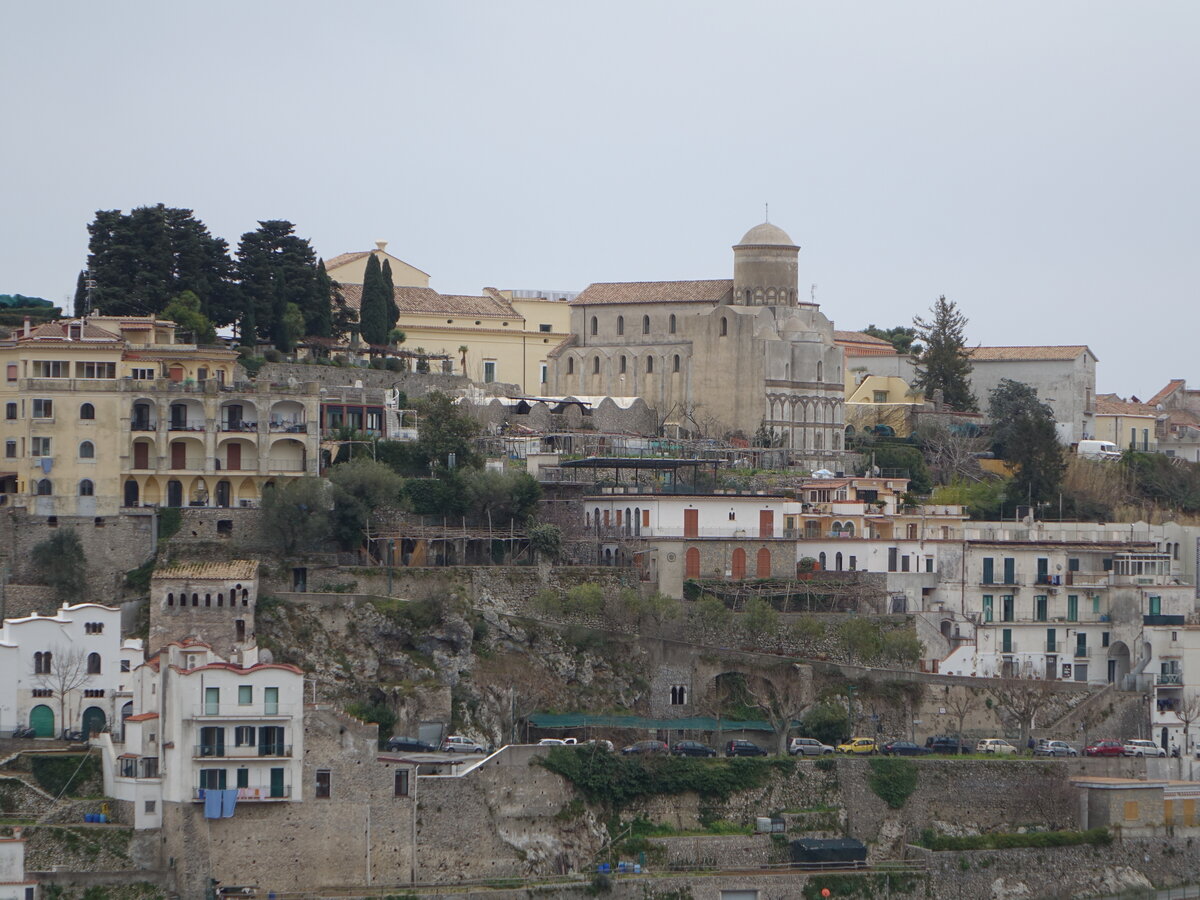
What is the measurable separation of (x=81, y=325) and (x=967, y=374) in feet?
138

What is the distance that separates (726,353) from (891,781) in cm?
3026

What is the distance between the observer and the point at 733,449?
89375 millimetres

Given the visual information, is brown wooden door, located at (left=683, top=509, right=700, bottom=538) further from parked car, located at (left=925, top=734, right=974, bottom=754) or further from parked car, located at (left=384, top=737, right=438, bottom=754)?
parked car, located at (left=384, top=737, right=438, bottom=754)

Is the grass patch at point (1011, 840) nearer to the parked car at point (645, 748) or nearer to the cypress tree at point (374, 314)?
the parked car at point (645, 748)

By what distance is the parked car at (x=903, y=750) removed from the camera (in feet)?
229

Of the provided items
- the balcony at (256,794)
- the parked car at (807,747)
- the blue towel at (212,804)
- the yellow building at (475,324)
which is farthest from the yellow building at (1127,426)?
the blue towel at (212,804)

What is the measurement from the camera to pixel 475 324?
100125 mm

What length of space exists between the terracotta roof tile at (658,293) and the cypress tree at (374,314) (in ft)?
34.9

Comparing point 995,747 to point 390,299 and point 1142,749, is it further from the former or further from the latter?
point 390,299

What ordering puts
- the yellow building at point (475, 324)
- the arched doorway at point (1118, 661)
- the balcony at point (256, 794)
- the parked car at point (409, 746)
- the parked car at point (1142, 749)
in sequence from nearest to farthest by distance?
the balcony at point (256, 794) → the parked car at point (409, 746) → the parked car at point (1142, 749) → the arched doorway at point (1118, 661) → the yellow building at point (475, 324)

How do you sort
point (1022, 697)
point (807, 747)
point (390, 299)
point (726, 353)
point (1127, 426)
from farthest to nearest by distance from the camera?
point (1127, 426), point (726, 353), point (390, 299), point (1022, 697), point (807, 747)

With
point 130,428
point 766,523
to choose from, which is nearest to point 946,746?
point 766,523

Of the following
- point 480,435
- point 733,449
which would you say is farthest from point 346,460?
point 733,449

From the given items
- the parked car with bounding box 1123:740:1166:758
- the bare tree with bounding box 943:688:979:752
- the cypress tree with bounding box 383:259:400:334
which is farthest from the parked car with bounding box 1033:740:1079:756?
the cypress tree with bounding box 383:259:400:334
